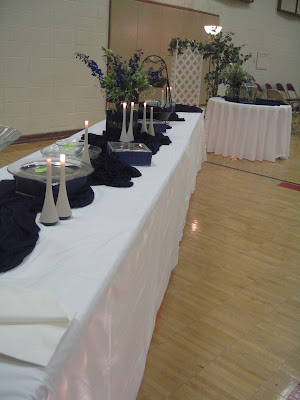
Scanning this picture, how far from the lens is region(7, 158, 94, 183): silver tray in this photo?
1330mm

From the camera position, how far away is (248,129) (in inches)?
197

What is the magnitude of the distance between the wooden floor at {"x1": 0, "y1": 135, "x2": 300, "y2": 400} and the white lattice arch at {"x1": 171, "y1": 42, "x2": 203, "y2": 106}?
2.98 m

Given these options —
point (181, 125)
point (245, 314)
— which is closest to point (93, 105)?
point (181, 125)

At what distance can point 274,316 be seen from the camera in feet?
6.61

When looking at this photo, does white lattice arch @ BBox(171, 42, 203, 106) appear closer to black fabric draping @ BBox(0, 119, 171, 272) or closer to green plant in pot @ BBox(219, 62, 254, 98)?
green plant in pot @ BBox(219, 62, 254, 98)

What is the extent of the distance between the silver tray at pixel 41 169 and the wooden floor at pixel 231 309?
2.50 feet

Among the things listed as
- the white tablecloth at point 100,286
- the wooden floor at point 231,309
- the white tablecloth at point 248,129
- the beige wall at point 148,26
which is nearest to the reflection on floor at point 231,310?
the wooden floor at point 231,309

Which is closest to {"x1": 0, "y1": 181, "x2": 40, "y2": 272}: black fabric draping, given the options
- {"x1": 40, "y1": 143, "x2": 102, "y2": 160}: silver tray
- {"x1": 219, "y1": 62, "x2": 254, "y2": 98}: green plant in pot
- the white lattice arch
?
{"x1": 40, "y1": 143, "x2": 102, "y2": 160}: silver tray

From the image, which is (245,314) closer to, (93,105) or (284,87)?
(93,105)

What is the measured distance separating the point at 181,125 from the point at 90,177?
1.57m

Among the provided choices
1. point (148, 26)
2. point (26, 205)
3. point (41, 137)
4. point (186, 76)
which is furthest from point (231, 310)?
point (148, 26)

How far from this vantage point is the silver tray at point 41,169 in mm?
1330

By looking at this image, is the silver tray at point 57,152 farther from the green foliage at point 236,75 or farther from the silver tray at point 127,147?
the green foliage at point 236,75

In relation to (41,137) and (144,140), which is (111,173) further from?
(41,137)
